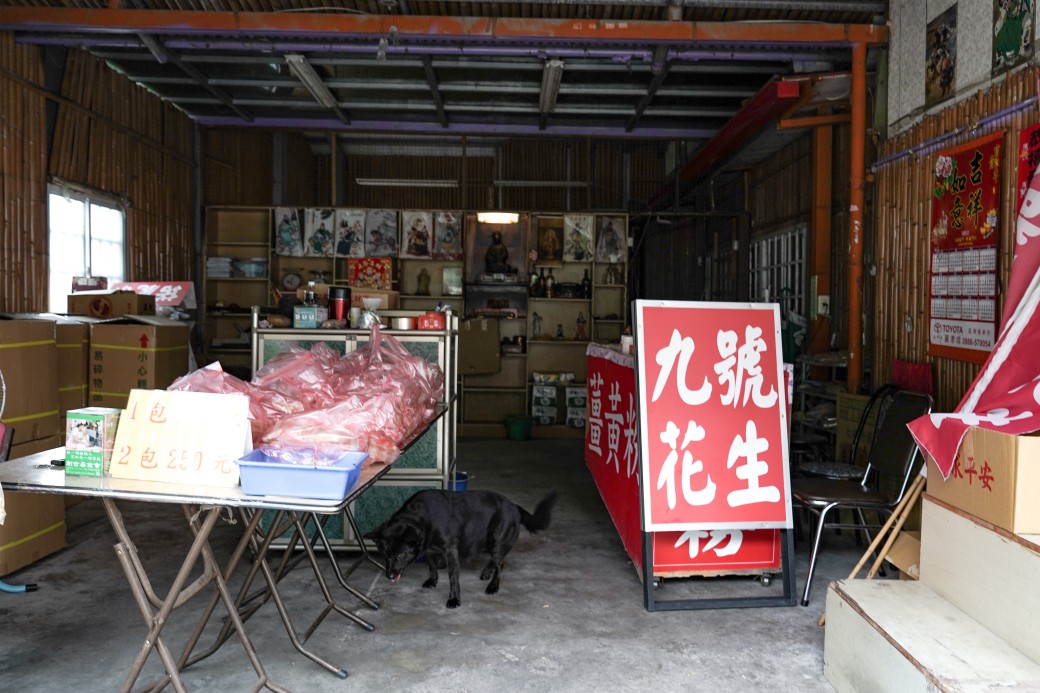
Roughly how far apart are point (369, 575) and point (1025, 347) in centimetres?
330

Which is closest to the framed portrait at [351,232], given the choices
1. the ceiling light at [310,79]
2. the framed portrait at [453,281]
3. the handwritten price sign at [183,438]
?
the framed portrait at [453,281]

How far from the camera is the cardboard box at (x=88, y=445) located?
2.67m

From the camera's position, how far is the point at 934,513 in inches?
122

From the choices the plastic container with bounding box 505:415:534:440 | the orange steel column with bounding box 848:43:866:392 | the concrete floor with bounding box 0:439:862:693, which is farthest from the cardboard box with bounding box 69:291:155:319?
the orange steel column with bounding box 848:43:866:392

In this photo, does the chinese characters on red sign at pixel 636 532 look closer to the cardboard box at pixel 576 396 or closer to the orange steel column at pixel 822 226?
the orange steel column at pixel 822 226

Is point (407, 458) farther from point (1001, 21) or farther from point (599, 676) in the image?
point (1001, 21)

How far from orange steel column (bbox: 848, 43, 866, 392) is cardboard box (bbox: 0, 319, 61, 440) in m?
5.14

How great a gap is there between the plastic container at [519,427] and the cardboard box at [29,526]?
5.10 m

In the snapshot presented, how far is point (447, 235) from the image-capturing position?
946 centimetres

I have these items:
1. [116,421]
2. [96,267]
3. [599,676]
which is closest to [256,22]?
[96,267]

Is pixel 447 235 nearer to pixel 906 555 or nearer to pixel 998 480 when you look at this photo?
pixel 906 555

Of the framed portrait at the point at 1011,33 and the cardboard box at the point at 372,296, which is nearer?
the framed portrait at the point at 1011,33

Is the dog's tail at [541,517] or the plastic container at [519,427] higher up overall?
the dog's tail at [541,517]

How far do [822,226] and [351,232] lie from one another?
5.23m
